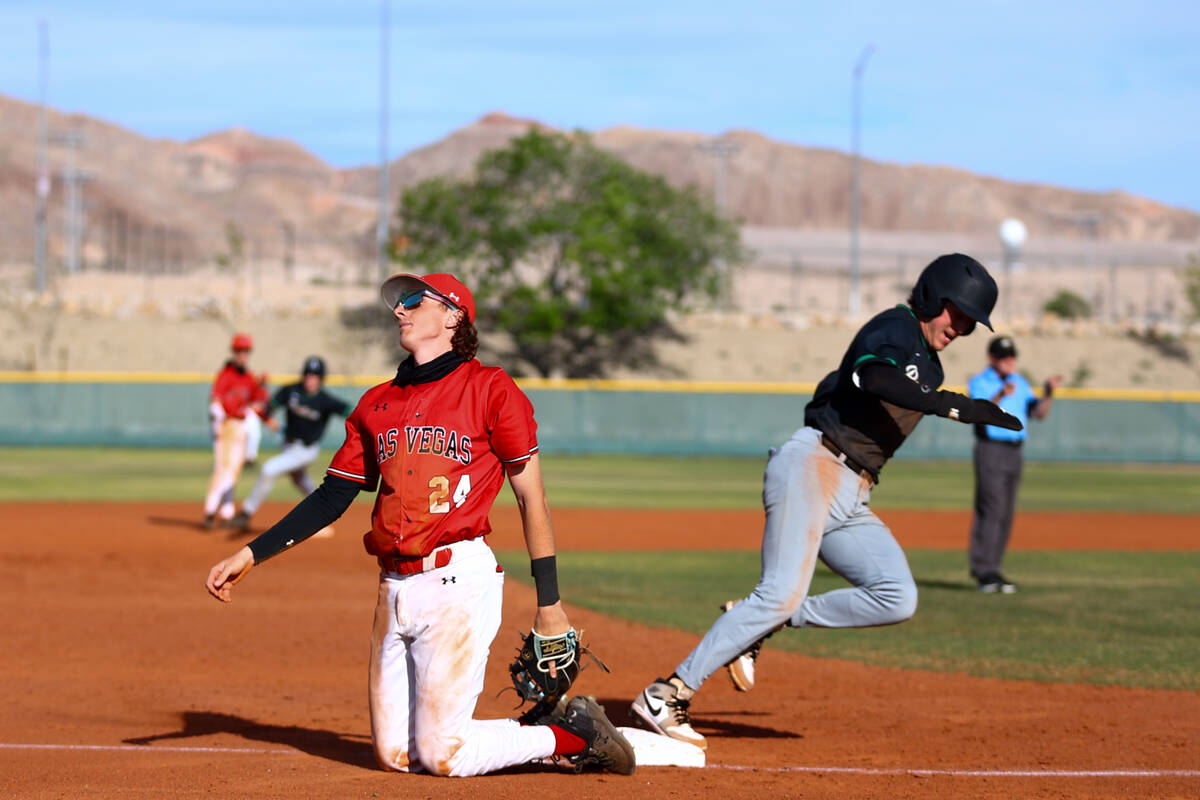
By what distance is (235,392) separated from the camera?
50.1 ft

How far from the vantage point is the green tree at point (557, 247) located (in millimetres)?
46531

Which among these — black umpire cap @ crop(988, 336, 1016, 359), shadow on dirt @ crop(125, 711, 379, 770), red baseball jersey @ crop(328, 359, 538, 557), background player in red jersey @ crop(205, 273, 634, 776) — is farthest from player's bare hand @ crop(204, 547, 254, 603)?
black umpire cap @ crop(988, 336, 1016, 359)

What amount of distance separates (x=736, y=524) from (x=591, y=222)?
93.1ft

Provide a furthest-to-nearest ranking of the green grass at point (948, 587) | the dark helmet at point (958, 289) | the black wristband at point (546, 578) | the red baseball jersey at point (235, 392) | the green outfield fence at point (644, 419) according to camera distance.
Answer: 1. the green outfield fence at point (644, 419)
2. the red baseball jersey at point (235, 392)
3. the green grass at point (948, 587)
4. the dark helmet at point (958, 289)
5. the black wristband at point (546, 578)

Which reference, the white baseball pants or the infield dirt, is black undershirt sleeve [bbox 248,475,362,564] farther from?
the infield dirt

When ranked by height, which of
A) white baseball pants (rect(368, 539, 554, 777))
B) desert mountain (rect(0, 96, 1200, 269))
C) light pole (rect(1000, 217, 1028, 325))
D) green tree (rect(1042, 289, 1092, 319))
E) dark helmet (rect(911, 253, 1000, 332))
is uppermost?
desert mountain (rect(0, 96, 1200, 269))

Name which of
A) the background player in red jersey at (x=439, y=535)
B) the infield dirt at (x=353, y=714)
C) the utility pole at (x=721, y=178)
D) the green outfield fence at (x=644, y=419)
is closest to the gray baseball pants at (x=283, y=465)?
the infield dirt at (x=353, y=714)

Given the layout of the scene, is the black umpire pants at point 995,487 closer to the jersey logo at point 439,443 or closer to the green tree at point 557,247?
the jersey logo at point 439,443

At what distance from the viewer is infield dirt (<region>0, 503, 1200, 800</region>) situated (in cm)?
536

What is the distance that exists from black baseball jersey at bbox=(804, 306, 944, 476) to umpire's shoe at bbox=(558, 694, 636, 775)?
156 cm

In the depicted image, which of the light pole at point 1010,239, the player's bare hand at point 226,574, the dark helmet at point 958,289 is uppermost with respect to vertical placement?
the light pole at point 1010,239

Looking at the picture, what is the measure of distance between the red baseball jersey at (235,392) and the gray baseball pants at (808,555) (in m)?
10.2

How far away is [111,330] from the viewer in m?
51.2

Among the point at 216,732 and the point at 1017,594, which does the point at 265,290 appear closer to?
the point at 1017,594
